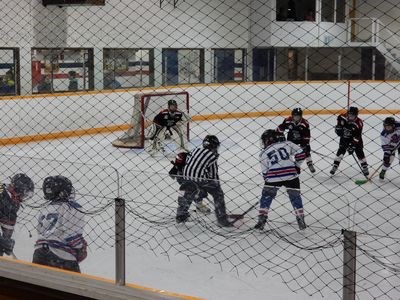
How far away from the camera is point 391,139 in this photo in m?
7.66

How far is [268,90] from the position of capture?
14.4 m

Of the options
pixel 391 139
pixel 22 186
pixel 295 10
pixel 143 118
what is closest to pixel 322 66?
pixel 295 10

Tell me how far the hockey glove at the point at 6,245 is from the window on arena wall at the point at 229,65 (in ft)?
35.2

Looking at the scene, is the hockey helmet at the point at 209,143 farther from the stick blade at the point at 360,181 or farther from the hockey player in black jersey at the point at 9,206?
the stick blade at the point at 360,181

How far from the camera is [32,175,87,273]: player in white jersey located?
2.96m

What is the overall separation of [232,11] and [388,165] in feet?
24.3

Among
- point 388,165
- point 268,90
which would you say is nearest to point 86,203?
point 388,165

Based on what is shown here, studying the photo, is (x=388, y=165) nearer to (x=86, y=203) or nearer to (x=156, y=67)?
(x=86, y=203)

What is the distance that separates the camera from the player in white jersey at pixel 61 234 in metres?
2.96

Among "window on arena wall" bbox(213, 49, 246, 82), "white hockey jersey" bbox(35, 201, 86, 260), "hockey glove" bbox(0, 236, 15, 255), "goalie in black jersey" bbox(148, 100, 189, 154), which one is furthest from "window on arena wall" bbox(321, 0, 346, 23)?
"white hockey jersey" bbox(35, 201, 86, 260)

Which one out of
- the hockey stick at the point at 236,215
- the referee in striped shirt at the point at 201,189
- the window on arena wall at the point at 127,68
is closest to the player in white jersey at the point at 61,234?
the referee in striped shirt at the point at 201,189

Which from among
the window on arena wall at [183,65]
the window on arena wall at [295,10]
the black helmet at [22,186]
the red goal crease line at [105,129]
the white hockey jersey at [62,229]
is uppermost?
the window on arena wall at [295,10]

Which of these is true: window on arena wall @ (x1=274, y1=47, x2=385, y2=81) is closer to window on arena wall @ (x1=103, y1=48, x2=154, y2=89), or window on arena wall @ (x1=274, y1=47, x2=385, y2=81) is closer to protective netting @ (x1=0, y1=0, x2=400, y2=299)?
protective netting @ (x1=0, y1=0, x2=400, y2=299)

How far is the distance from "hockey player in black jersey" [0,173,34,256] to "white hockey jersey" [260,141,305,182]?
2317 mm
